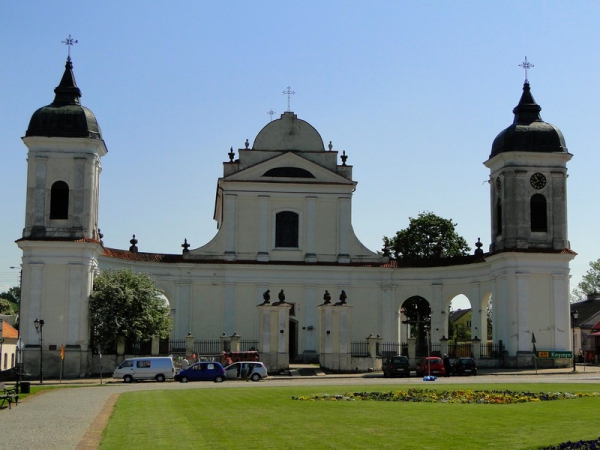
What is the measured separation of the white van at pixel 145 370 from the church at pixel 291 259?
5611 millimetres

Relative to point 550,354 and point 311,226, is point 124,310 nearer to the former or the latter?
point 311,226

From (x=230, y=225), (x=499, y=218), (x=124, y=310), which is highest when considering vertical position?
(x=499, y=218)

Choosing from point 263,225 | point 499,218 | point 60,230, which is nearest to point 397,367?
point 499,218

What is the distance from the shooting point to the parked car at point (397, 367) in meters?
49.0

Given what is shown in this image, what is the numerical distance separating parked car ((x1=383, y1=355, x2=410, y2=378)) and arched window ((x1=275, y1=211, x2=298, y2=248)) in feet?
52.4

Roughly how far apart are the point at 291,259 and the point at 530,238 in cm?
1601

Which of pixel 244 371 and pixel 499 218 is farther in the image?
pixel 499 218

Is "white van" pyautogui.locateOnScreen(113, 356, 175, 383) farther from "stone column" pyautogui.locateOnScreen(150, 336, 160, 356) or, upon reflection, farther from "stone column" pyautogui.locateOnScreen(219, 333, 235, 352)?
"stone column" pyautogui.locateOnScreen(219, 333, 235, 352)

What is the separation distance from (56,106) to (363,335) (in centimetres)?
2484

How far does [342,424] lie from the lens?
20.8m

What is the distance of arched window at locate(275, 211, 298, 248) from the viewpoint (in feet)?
208

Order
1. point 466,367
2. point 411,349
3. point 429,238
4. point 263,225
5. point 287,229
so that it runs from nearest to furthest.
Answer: point 466,367 < point 411,349 < point 263,225 < point 287,229 < point 429,238

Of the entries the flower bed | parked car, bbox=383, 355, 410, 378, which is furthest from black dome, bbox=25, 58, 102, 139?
the flower bed

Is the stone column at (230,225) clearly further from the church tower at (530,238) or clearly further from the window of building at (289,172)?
the church tower at (530,238)
